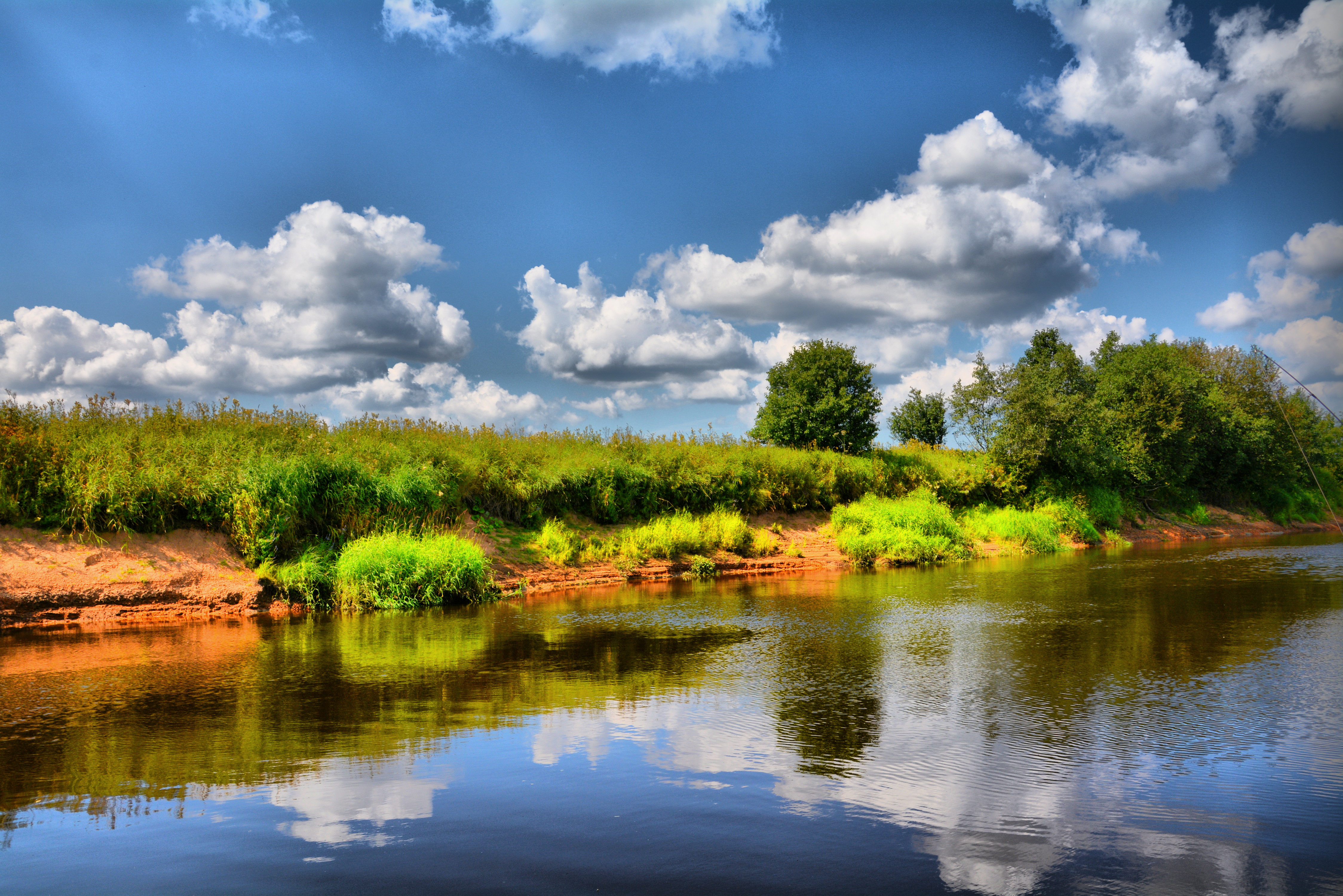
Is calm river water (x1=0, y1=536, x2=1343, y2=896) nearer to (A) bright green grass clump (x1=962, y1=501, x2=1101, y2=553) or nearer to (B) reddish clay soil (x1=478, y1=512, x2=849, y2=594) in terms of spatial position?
(B) reddish clay soil (x1=478, y1=512, x2=849, y2=594)

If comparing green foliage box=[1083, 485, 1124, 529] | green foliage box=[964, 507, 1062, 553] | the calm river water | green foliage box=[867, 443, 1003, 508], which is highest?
green foliage box=[867, 443, 1003, 508]

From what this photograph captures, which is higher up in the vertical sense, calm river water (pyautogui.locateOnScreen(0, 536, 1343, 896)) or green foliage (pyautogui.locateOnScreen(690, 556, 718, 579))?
green foliage (pyautogui.locateOnScreen(690, 556, 718, 579))

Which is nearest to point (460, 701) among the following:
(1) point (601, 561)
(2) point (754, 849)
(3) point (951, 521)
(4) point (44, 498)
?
(2) point (754, 849)

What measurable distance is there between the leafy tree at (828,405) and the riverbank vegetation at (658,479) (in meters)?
0.16

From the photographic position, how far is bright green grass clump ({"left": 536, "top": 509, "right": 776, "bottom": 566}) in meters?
19.1

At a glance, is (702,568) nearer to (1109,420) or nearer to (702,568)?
(702,568)

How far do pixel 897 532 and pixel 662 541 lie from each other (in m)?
7.62

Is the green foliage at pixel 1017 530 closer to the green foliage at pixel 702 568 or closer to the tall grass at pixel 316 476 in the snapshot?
the tall grass at pixel 316 476

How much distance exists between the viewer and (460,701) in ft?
23.3

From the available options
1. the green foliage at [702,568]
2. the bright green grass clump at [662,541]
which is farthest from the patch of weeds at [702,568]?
the bright green grass clump at [662,541]

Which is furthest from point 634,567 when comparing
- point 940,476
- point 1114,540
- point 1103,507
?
point 1103,507

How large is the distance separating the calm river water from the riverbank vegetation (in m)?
2.54

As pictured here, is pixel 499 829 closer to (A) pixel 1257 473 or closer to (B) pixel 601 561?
(B) pixel 601 561

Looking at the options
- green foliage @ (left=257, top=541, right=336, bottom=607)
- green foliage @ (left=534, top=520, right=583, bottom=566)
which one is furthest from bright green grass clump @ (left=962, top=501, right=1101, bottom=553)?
green foliage @ (left=257, top=541, right=336, bottom=607)
